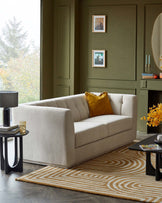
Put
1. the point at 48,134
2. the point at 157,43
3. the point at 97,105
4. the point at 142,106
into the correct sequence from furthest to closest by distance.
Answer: the point at 142,106, the point at 157,43, the point at 97,105, the point at 48,134

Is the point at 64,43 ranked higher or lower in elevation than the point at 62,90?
higher

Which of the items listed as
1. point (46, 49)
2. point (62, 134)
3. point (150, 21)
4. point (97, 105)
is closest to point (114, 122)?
point (97, 105)

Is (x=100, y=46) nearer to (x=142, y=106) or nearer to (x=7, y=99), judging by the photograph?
(x=142, y=106)

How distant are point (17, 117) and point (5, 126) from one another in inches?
18.6

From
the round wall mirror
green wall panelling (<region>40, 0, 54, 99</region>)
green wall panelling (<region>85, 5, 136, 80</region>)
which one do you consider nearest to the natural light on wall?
green wall panelling (<region>40, 0, 54, 99</region>)

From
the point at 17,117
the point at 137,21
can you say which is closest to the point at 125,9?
the point at 137,21

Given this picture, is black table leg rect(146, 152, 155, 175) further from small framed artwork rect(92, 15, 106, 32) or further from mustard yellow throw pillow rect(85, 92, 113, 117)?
small framed artwork rect(92, 15, 106, 32)

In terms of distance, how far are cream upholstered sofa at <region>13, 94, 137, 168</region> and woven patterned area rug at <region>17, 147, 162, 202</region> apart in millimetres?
140

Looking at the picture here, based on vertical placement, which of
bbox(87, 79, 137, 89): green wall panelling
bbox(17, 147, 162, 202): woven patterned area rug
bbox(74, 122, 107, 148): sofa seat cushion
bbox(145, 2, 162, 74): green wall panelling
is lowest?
bbox(17, 147, 162, 202): woven patterned area rug

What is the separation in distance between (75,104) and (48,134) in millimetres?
1250

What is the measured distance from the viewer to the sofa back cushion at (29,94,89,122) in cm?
570

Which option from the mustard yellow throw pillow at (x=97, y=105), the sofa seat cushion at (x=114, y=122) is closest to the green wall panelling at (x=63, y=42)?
the mustard yellow throw pillow at (x=97, y=105)

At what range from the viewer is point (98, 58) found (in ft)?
24.9

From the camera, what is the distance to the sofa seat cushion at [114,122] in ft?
18.7
